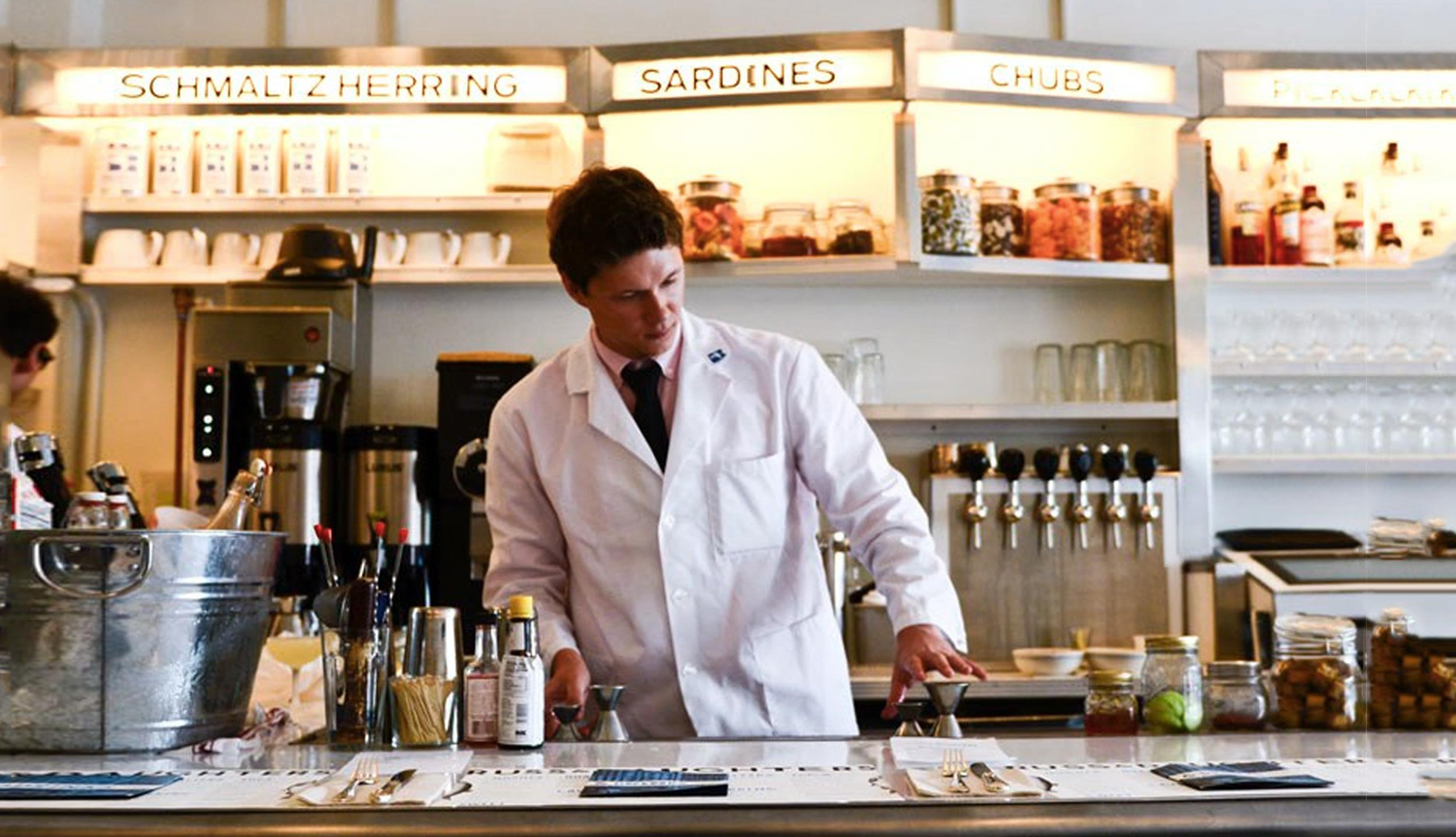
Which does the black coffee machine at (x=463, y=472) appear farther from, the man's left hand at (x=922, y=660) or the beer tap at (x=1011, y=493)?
the man's left hand at (x=922, y=660)

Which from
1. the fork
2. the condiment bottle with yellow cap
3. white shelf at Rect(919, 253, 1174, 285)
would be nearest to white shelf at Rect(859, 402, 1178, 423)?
white shelf at Rect(919, 253, 1174, 285)

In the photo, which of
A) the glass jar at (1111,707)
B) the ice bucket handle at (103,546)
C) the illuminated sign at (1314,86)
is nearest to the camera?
the ice bucket handle at (103,546)

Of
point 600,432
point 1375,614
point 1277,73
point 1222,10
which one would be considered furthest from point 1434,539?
point 1222,10

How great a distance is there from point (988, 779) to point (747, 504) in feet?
3.21

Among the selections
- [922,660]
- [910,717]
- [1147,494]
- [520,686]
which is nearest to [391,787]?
[520,686]

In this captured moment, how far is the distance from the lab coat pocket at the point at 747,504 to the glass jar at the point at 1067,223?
2333 millimetres

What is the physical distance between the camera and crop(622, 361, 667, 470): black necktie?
8.43 feet

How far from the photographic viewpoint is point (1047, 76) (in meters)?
4.59

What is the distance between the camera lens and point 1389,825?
146 centimetres

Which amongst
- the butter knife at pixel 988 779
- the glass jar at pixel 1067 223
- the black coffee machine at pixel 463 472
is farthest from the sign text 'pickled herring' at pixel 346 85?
the butter knife at pixel 988 779

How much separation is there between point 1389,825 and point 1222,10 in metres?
4.15

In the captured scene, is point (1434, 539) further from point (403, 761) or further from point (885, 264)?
point (885, 264)

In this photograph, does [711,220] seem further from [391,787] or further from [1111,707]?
[391,787]

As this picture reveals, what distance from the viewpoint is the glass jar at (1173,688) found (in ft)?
6.97
